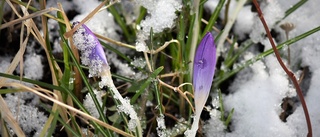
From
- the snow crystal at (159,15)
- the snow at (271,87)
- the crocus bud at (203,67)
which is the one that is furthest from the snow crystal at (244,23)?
the crocus bud at (203,67)

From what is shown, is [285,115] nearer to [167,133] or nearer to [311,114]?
[311,114]

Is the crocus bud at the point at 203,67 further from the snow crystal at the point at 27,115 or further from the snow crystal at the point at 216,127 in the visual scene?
the snow crystal at the point at 27,115

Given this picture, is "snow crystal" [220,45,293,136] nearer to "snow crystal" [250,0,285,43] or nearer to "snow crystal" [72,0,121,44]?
"snow crystal" [250,0,285,43]

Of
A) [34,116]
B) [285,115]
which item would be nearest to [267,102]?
[285,115]

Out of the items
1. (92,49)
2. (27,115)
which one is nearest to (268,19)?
(92,49)

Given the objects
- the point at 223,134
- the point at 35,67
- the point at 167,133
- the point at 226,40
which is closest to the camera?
the point at 167,133

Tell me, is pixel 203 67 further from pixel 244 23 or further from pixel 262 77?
pixel 244 23

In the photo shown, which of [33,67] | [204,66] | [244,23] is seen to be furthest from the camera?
[244,23]
